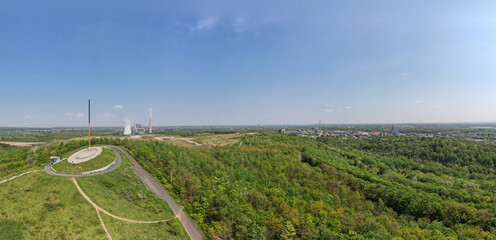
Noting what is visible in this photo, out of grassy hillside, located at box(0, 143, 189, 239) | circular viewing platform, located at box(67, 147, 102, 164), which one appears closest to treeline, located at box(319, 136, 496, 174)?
grassy hillside, located at box(0, 143, 189, 239)

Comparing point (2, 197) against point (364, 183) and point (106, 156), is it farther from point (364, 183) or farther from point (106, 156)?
point (364, 183)

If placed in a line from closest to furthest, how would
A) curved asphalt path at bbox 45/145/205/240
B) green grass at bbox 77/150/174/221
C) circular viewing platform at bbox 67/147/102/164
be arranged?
green grass at bbox 77/150/174/221 < curved asphalt path at bbox 45/145/205/240 < circular viewing platform at bbox 67/147/102/164

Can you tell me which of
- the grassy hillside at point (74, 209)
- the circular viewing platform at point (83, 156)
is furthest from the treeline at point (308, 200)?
the circular viewing platform at point (83, 156)

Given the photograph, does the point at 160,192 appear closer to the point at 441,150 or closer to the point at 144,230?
the point at 144,230

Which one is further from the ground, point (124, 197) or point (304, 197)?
point (124, 197)

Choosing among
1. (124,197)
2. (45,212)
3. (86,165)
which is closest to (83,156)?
(86,165)

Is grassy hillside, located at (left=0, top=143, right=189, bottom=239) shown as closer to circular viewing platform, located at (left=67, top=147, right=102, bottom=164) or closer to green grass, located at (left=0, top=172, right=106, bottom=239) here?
green grass, located at (left=0, top=172, right=106, bottom=239)

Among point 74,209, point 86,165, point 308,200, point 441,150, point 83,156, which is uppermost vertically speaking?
point 83,156
